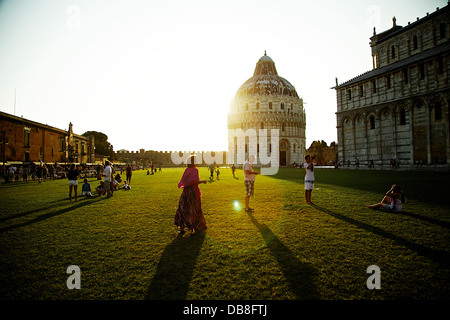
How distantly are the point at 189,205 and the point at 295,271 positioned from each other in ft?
10.5

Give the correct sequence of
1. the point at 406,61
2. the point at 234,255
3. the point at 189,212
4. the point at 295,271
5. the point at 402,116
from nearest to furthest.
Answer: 1. the point at 295,271
2. the point at 234,255
3. the point at 189,212
4. the point at 406,61
5. the point at 402,116

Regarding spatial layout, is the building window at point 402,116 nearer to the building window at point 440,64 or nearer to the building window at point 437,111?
the building window at point 437,111

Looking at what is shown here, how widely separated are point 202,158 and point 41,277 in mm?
83450

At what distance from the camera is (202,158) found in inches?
3433

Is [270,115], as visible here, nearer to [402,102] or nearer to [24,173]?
[402,102]

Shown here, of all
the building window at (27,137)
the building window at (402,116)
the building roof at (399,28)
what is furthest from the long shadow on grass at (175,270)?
the building roof at (399,28)

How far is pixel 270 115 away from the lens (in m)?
71.1

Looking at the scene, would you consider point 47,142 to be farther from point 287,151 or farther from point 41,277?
point 287,151

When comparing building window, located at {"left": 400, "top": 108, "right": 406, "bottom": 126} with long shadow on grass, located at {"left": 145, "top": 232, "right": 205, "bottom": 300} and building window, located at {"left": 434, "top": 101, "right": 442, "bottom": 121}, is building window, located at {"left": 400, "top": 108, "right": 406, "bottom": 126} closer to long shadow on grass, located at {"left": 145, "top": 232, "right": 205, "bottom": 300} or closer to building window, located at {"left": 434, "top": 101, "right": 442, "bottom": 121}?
building window, located at {"left": 434, "top": 101, "right": 442, "bottom": 121}

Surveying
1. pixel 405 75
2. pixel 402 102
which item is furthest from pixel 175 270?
pixel 405 75

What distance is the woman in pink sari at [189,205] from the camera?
20.5 feet

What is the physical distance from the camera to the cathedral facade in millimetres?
27438

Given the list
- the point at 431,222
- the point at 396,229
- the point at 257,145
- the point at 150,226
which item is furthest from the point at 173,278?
the point at 257,145
